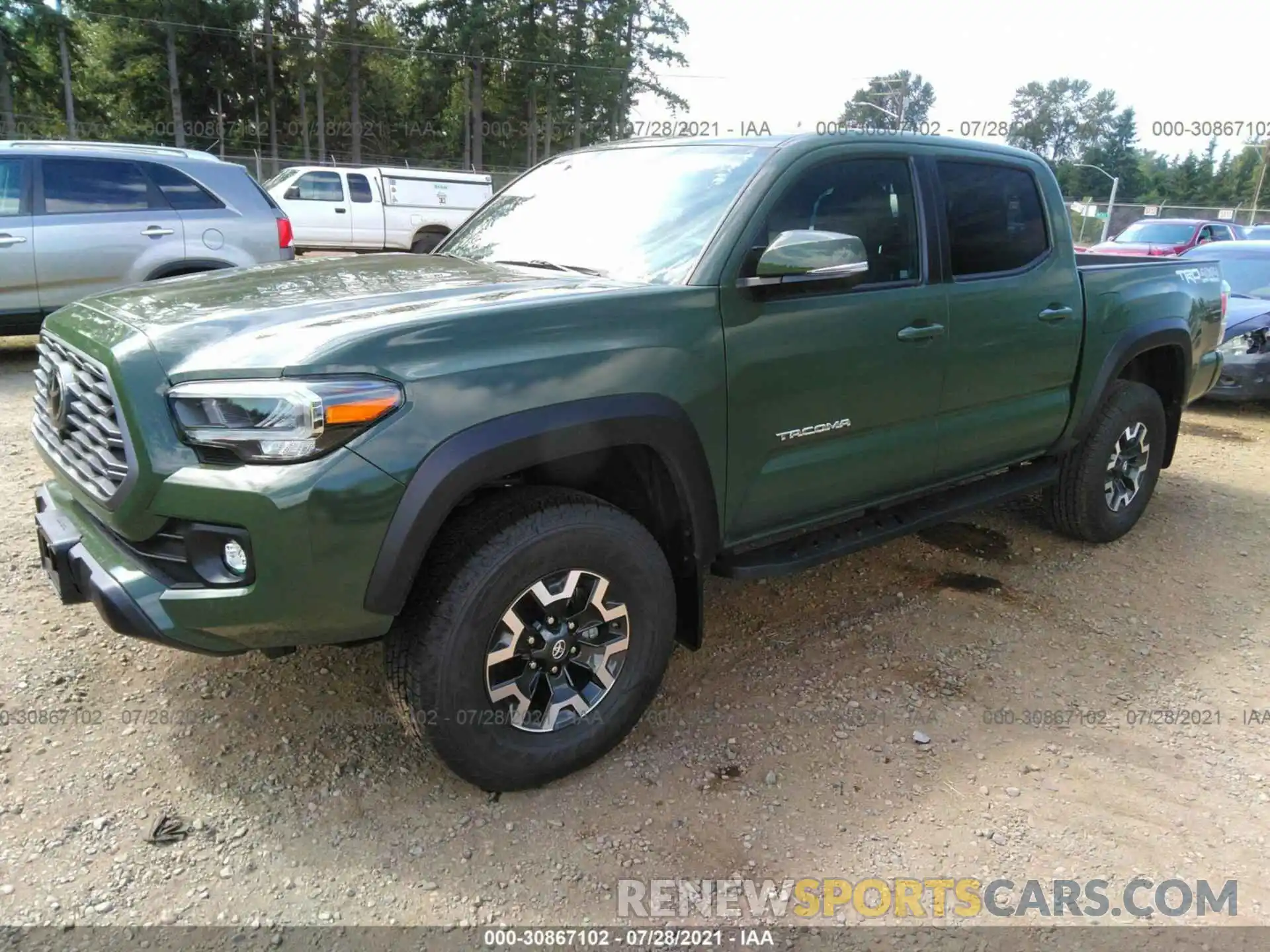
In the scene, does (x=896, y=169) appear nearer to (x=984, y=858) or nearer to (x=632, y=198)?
(x=632, y=198)

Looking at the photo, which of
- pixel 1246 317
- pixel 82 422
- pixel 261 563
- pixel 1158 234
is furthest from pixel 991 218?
pixel 1158 234

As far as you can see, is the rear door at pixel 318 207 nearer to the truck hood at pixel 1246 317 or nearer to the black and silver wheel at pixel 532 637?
the truck hood at pixel 1246 317

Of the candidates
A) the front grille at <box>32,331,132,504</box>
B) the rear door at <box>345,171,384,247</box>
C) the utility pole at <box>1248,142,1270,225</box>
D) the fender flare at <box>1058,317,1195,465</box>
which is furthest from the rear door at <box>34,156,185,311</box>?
the utility pole at <box>1248,142,1270,225</box>

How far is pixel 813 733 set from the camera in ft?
9.97

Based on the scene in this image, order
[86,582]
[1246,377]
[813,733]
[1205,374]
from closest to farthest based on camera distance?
[86,582], [813,733], [1205,374], [1246,377]

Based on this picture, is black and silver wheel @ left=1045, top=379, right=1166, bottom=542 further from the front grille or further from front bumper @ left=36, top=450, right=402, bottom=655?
the front grille

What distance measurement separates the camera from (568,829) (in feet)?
8.30

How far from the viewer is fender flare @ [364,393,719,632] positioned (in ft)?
7.27

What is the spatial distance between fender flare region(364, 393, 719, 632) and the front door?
0.62ft

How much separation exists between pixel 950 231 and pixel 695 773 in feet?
7.81

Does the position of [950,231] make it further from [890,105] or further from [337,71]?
[890,105]

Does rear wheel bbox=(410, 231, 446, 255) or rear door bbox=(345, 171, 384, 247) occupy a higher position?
rear door bbox=(345, 171, 384, 247)

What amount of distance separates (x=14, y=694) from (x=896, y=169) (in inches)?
147

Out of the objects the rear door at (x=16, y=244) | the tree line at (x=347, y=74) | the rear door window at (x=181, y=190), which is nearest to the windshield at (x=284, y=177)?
the rear door window at (x=181, y=190)
